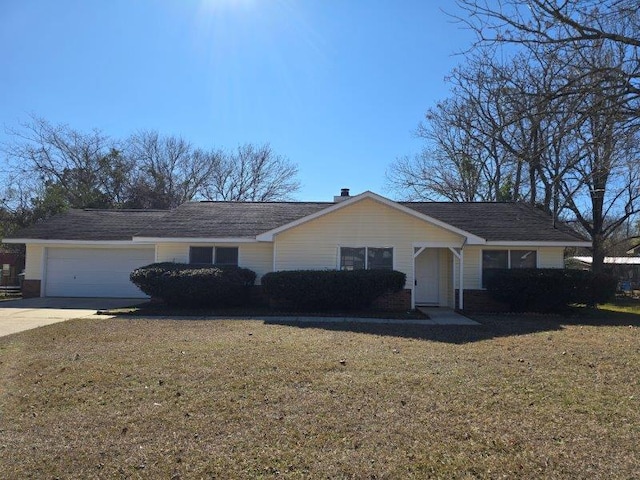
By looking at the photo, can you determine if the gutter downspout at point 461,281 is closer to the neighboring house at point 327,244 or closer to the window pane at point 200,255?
the neighboring house at point 327,244

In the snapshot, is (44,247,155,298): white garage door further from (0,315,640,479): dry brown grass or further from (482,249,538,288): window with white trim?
(482,249,538,288): window with white trim

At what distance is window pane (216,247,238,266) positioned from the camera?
58.5 feet

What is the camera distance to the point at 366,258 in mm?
16578

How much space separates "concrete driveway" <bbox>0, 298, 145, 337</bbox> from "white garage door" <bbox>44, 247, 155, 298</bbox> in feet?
2.79

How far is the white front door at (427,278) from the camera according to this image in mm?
17859

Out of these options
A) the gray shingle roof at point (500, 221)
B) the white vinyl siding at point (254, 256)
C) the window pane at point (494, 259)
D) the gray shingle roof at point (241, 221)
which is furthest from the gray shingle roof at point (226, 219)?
the window pane at point (494, 259)

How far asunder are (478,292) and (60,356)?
12.9 meters

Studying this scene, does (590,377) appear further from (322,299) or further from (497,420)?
(322,299)

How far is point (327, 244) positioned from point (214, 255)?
4.17 m

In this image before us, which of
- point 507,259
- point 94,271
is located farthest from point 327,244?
point 94,271

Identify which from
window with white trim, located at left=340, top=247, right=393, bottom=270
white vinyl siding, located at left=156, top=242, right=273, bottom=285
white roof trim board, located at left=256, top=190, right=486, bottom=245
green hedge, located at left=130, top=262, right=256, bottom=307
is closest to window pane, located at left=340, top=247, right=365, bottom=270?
window with white trim, located at left=340, top=247, right=393, bottom=270

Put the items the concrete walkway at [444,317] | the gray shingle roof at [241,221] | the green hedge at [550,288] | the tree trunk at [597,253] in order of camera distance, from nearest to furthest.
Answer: the concrete walkway at [444,317]
the green hedge at [550,288]
the gray shingle roof at [241,221]
the tree trunk at [597,253]

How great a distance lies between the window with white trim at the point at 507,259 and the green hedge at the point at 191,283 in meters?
8.19

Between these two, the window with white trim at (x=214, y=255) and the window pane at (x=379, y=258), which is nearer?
the window pane at (x=379, y=258)
